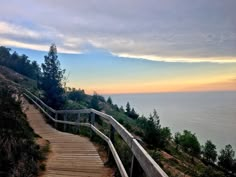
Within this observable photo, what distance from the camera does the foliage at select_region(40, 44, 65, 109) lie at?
21.6m

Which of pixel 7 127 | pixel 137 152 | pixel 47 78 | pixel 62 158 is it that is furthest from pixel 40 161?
pixel 47 78

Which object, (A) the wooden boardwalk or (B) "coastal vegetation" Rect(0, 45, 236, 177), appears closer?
(A) the wooden boardwalk

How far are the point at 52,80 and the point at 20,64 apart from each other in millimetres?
28452

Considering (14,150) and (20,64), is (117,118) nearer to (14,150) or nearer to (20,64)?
(14,150)

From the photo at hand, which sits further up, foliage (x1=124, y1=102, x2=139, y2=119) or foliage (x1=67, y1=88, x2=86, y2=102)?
foliage (x1=67, y1=88, x2=86, y2=102)

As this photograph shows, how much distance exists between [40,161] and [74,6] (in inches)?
312

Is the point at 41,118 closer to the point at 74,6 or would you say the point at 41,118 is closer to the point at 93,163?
the point at 74,6

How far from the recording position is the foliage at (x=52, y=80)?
21.6 m

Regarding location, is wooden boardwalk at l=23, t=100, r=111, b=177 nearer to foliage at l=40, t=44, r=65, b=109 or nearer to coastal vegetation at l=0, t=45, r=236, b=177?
coastal vegetation at l=0, t=45, r=236, b=177

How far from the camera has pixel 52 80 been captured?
21797mm

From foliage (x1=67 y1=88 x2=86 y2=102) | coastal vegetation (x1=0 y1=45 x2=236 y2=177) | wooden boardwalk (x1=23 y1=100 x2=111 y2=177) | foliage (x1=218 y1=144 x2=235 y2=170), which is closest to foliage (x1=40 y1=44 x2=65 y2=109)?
coastal vegetation (x1=0 y1=45 x2=236 y2=177)

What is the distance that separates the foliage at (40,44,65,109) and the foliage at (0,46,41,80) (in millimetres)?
25983

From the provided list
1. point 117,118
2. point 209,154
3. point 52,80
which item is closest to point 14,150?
point 52,80

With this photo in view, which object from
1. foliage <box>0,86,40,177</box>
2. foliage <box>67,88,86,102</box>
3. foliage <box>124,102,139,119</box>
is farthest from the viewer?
foliage <box>124,102,139,119</box>
